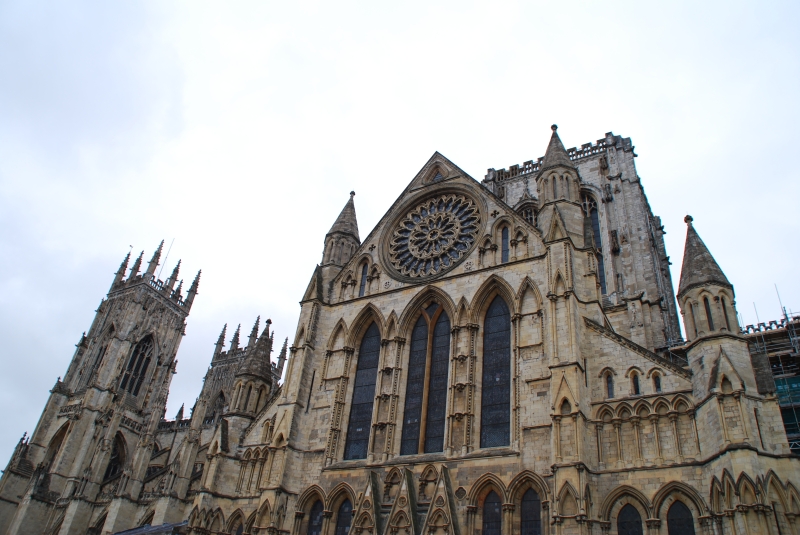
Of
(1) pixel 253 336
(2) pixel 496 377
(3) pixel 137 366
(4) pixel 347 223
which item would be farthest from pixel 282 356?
(2) pixel 496 377

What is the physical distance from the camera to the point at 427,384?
815 inches

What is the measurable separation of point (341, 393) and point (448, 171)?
1051cm

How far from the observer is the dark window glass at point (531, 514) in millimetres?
16016

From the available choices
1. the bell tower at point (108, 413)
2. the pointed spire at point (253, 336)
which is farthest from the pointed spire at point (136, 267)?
the pointed spire at point (253, 336)

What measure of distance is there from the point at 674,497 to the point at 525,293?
25.0 feet

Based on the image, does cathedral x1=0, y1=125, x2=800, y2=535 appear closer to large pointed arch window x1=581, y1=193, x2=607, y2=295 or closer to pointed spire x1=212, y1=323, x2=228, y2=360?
large pointed arch window x1=581, y1=193, x2=607, y2=295

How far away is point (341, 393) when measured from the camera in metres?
22.0

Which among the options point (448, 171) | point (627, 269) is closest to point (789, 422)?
point (627, 269)

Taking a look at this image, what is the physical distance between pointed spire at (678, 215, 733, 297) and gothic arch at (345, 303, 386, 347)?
10736mm

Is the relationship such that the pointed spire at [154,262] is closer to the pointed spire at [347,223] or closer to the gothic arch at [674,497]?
the pointed spire at [347,223]

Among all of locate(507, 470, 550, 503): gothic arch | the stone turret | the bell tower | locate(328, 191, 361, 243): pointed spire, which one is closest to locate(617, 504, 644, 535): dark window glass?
locate(507, 470, 550, 503): gothic arch

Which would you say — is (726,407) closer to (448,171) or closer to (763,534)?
(763,534)

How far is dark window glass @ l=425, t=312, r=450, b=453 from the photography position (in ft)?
63.6

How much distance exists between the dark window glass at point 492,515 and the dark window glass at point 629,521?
126 inches
